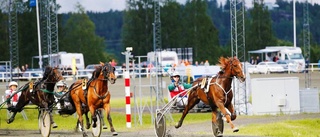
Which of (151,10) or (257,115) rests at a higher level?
(151,10)

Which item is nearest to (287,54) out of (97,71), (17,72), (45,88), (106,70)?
(17,72)

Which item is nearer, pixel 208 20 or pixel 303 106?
pixel 303 106

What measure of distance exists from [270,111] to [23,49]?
210ft

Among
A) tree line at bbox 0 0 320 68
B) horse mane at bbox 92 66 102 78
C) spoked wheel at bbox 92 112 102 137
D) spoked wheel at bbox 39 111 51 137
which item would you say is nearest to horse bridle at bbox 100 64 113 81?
horse mane at bbox 92 66 102 78

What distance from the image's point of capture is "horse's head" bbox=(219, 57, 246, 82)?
19.4 metres

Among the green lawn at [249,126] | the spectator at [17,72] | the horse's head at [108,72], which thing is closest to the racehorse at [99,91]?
the horse's head at [108,72]

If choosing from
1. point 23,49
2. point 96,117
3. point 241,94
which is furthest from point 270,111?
point 23,49

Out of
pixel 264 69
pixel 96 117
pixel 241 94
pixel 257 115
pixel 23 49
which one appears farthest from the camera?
pixel 23 49

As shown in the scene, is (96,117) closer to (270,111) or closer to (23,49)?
(270,111)

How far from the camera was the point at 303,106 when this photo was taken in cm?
3231

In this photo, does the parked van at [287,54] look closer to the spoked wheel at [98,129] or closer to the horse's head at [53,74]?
the horse's head at [53,74]

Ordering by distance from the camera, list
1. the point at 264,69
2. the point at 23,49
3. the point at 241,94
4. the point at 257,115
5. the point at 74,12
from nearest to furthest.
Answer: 1. the point at 257,115
2. the point at 241,94
3. the point at 264,69
4. the point at 23,49
5. the point at 74,12

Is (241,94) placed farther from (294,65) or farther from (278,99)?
(294,65)

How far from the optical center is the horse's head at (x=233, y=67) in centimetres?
1941
